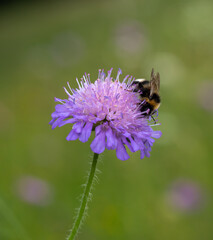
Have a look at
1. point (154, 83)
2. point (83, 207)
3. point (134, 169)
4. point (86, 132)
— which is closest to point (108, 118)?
point (86, 132)

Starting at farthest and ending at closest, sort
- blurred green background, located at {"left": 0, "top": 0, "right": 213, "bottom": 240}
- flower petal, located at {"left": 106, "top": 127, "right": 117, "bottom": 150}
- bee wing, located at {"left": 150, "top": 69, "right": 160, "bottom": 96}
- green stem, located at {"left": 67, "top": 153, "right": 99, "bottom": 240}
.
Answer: blurred green background, located at {"left": 0, "top": 0, "right": 213, "bottom": 240} → bee wing, located at {"left": 150, "top": 69, "right": 160, "bottom": 96} → flower petal, located at {"left": 106, "top": 127, "right": 117, "bottom": 150} → green stem, located at {"left": 67, "top": 153, "right": 99, "bottom": 240}

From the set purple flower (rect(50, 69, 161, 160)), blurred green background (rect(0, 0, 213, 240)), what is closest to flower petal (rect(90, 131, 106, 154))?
purple flower (rect(50, 69, 161, 160))

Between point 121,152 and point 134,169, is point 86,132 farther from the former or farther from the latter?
point 134,169

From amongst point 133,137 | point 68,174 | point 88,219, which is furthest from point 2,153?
point 133,137

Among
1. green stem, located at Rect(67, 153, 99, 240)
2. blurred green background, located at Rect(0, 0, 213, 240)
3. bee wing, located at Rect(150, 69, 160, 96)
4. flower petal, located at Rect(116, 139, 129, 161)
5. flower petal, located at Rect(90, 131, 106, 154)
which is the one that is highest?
bee wing, located at Rect(150, 69, 160, 96)

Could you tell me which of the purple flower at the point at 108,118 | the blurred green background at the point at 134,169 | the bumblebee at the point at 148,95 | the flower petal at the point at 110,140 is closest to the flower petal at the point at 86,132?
the purple flower at the point at 108,118

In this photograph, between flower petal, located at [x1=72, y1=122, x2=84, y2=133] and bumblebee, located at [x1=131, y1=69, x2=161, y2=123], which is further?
bumblebee, located at [x1=131, y1=69, x2=161, y2=123]

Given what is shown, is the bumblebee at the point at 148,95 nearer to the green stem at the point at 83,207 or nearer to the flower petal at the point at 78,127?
the flower petal at the point at 78,127

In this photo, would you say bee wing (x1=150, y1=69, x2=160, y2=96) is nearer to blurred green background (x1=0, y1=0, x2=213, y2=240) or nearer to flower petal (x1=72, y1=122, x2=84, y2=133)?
flower petal (x1=72, y1=122, x2=84, y2=133)

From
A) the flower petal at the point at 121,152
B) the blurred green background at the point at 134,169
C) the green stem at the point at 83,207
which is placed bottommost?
the blurred green background at the point at 134,169
